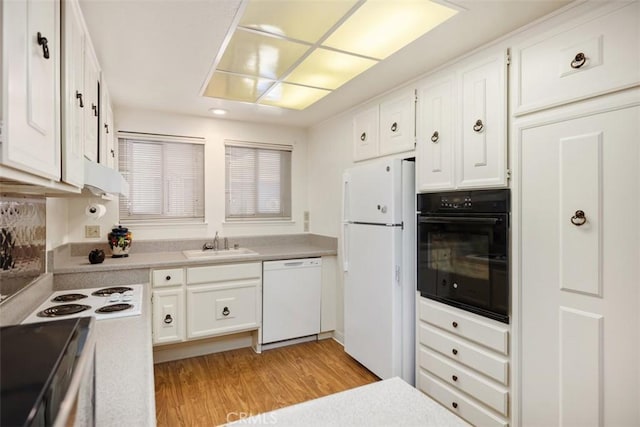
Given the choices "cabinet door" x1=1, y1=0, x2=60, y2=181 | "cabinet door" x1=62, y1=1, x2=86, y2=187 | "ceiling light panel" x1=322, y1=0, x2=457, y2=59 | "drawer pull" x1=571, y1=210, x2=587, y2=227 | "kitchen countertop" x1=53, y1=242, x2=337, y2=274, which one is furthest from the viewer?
"kitchen countertop" x1=53, y1=242, x2=337, y2=274

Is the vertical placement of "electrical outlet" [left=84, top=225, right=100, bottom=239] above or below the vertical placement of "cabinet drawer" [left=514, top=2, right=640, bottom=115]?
below

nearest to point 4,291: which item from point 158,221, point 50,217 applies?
point 50,217

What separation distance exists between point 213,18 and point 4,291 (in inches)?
58.5

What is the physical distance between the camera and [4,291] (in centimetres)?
138

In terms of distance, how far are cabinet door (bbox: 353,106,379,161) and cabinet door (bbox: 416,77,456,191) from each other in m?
0.51

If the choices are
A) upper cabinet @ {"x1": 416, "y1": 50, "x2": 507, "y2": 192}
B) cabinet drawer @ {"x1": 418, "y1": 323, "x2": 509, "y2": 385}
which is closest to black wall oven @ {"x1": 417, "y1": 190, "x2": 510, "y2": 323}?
upper cabinet @ {"x1": 416, "y1": 50, "x2": 507, "y2": 192}

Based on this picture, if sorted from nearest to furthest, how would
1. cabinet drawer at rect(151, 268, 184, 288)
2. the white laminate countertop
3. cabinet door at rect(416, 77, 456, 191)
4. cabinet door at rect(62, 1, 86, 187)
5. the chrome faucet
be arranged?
the white laminate countertop < cabinet door at rect(62, 1, 86, 187) < cabinet door at rect(416, 77, 456, 191) < cabinet drawer at rect(151, 268, 184, 288) < the chrome faucet

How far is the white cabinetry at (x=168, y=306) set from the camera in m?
2.76

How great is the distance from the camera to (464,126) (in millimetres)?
2078

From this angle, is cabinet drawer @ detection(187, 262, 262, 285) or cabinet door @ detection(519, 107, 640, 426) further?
cabinet drawer @ detection(187, 262, 262, 285)

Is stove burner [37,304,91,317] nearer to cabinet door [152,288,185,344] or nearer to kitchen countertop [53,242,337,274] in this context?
kitchen countertop [53,242,337,274]

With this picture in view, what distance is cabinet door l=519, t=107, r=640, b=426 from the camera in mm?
1403

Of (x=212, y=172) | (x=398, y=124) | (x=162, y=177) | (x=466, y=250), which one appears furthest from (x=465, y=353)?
(x=162, y=177)

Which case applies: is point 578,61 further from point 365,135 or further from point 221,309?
point 221,309
